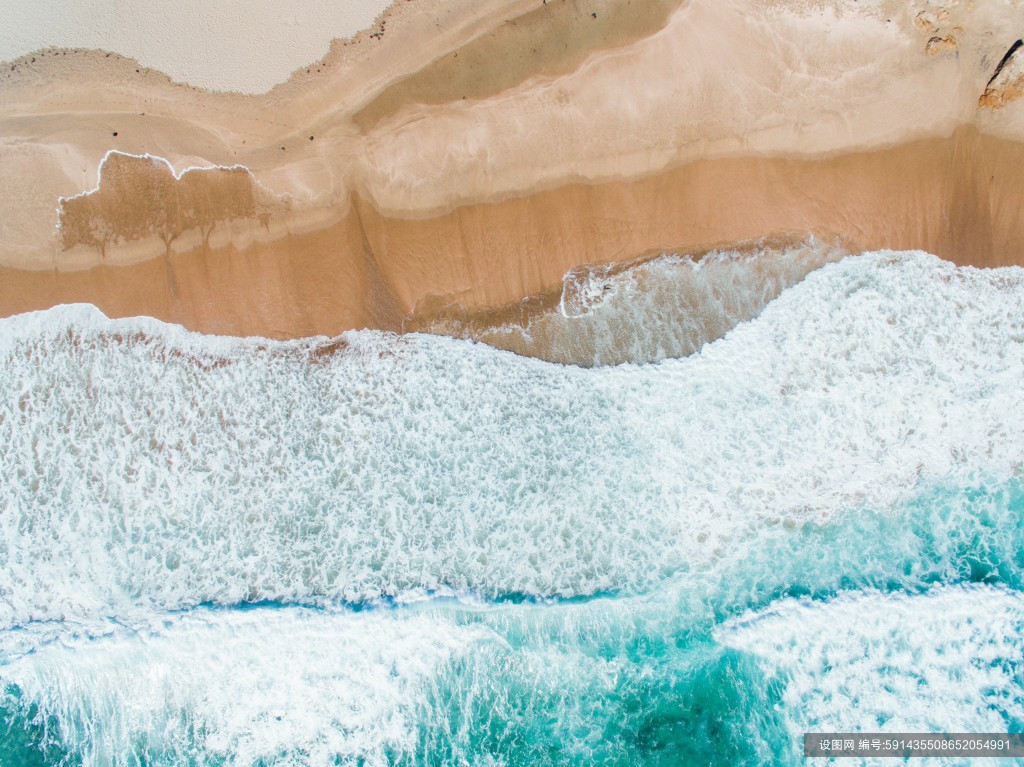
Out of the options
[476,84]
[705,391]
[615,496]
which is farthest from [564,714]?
[476,84]

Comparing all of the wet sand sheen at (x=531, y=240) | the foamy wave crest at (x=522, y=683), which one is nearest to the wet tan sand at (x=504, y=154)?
the wet sand sheen at (x=531, y=240)

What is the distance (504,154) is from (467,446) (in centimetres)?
300

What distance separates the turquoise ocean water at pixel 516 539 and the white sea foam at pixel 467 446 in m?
0.03

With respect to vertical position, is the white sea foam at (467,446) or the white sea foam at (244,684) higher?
the white sea foam at (467,446)

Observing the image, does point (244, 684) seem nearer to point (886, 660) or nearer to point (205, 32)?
point (886, 660)

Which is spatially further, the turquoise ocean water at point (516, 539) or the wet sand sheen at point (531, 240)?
the wet sand sheen at point (531, 240)

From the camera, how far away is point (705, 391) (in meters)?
6.15

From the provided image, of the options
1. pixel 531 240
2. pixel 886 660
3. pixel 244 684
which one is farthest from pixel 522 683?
pixel 531 240

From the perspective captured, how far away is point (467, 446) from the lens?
6.15 metres

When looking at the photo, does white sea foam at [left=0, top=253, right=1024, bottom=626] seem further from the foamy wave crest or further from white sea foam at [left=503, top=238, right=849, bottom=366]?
the foamy wave crest

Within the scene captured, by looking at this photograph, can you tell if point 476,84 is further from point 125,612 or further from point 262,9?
point 125,612

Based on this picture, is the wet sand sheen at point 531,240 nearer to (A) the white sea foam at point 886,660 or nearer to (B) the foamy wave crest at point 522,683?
(B) the foamy wave crest at point 522,683

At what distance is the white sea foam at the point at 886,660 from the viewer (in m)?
5.99

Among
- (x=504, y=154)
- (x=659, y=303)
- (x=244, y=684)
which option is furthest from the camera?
(x=659, y=303)
